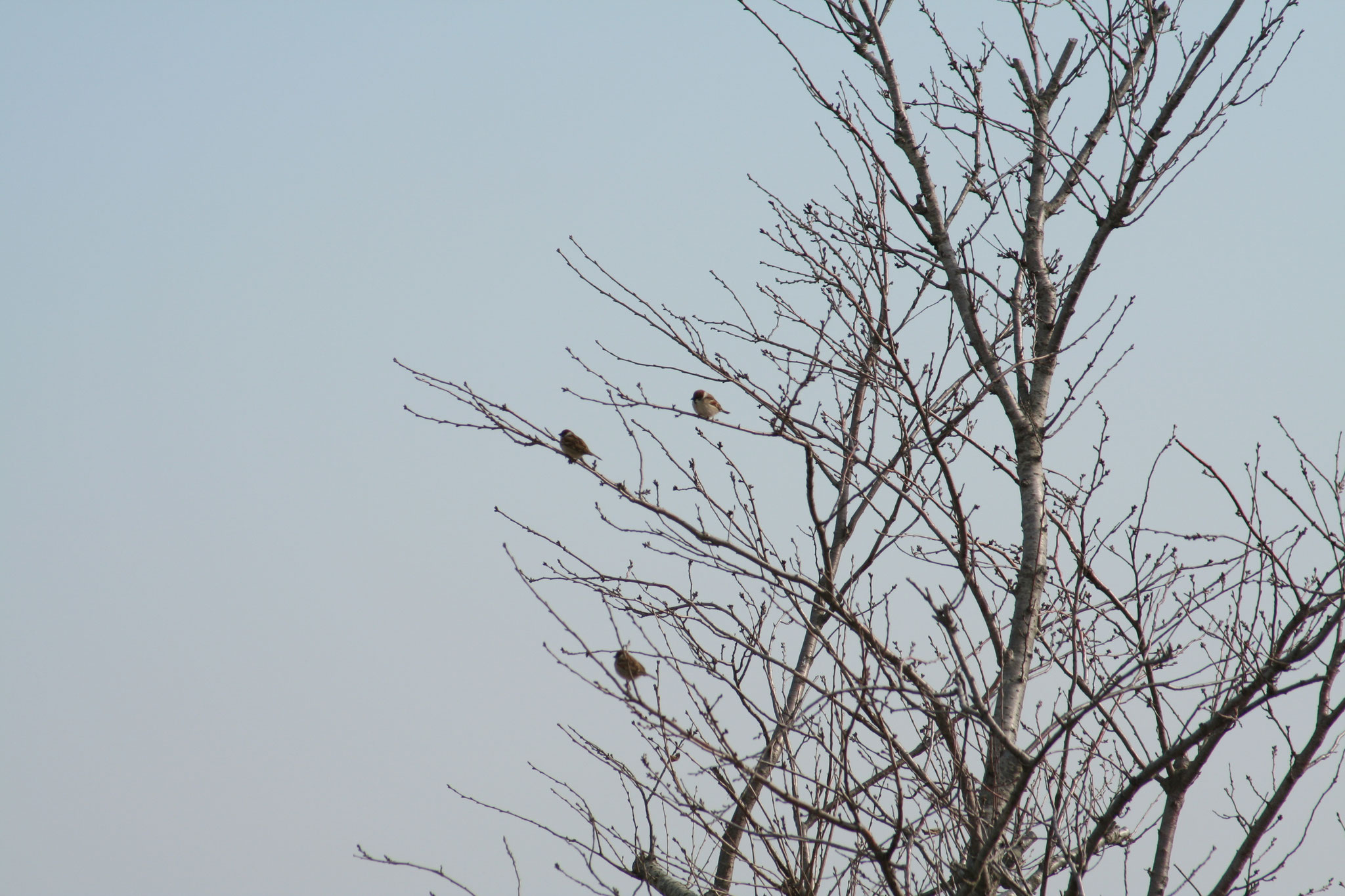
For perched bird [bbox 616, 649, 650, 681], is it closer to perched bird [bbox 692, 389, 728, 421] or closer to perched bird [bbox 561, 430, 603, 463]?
perched bird [bbox 561, 430, 603, 463]

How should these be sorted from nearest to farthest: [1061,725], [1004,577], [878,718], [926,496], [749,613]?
[1061,725] < [878,718] < [926,496] < [1004,577] < [749,613]

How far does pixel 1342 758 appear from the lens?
4.26 meters

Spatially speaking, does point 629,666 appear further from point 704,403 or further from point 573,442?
point 704,403

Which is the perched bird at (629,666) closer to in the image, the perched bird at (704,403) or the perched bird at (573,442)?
the perched bird at (573,442)

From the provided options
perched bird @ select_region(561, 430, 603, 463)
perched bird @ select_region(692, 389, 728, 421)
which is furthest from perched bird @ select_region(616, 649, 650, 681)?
perched bird @ select_region(692, 389, 728, 421)

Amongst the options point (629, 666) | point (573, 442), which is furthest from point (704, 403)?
point (629, 666)

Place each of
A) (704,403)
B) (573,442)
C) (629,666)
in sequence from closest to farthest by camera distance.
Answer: (629,666)
(573,442)
(704,403)

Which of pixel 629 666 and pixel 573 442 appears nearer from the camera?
pixel 629 666

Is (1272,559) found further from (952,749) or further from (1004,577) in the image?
(952,749)

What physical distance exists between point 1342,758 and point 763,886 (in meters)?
2.14

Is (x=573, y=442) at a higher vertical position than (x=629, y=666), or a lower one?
higher

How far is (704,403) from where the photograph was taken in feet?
22.8

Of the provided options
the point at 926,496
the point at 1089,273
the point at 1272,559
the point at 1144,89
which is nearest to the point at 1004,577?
the point at 926,496

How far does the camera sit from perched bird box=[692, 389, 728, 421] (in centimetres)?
692
